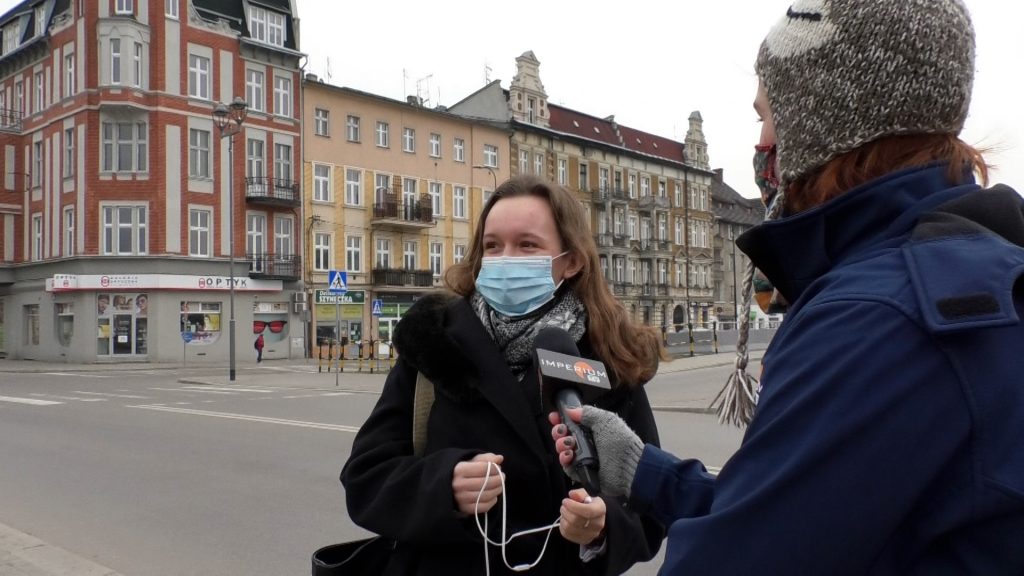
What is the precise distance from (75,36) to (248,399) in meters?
26.4

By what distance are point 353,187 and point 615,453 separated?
41.4 meters

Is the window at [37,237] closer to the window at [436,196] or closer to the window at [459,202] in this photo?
the window at [436,196]

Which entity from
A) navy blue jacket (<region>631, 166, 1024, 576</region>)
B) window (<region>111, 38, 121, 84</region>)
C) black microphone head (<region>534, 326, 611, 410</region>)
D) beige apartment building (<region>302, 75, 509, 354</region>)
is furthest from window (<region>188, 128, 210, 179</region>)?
navy blue jacket (<region>631, 166, 1024, 576</region>)

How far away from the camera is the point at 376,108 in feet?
141

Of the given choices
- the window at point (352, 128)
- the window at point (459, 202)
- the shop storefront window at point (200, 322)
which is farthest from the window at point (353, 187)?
the shop storefront window at point (200, 322)

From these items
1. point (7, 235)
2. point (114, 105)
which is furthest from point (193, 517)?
point (7, 235)

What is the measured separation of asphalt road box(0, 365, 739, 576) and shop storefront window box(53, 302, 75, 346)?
65.8ft

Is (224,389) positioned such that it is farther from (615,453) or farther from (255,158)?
(615,453)

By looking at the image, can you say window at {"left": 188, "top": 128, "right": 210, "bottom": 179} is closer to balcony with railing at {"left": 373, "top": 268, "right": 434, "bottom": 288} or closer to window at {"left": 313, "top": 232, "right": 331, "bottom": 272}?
window at {"left": 313, "top": 232, "right": 331, "bottom": 272}

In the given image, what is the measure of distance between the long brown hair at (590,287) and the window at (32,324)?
41.6 metres

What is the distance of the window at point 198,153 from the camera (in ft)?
119

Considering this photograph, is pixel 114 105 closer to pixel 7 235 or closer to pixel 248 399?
pixel 7 235

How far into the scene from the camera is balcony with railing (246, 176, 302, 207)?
37.5 metres

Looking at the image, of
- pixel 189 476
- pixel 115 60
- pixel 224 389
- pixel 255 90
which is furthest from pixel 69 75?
pixel 189 476
